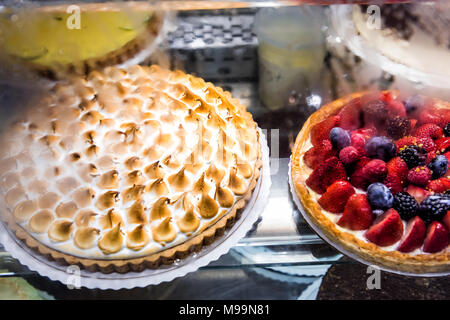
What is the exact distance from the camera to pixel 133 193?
5.41 feet

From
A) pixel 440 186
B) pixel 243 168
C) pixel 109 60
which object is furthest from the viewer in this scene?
pixel 109 60

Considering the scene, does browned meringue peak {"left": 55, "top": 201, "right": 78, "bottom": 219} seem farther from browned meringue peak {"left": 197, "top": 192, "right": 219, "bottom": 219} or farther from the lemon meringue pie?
browned meringue peak {"left": 197, "top": 192, "right": 219, "bottom": 219}

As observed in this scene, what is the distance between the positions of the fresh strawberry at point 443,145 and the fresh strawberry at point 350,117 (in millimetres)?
310

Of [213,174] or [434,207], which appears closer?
[434,207]

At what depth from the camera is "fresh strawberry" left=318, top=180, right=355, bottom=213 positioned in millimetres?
1679

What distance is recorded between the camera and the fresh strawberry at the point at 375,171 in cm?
168

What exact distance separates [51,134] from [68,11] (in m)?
0.56

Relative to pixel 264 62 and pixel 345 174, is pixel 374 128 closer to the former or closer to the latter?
pixel 345 174

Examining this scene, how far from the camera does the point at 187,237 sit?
1608 millimetres

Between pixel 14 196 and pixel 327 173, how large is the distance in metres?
1.15

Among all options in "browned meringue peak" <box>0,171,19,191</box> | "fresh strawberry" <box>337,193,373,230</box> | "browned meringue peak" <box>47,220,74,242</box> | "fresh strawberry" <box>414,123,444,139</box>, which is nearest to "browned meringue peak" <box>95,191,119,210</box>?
"browned meringue peak" <box>47,220,74,242</box>

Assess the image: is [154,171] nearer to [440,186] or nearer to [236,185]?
[236,185]

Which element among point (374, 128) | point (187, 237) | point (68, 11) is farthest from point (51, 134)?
point (374, 128)

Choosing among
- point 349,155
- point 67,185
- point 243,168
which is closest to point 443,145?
point 349,155
